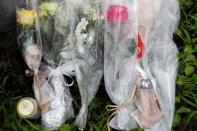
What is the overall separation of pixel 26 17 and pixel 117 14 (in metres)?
0.37

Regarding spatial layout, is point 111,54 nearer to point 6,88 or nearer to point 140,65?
point 140,65

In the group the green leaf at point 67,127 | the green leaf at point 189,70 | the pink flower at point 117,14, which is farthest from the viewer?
the green leaf at point 189,70

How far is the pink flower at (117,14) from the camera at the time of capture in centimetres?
184

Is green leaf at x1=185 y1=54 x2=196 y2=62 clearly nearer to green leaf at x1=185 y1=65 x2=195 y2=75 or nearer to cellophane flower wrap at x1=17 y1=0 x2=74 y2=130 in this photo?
green leaf at x1=185 y1=65 x2=195 y2=75

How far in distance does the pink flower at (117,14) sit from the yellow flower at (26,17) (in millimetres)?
317

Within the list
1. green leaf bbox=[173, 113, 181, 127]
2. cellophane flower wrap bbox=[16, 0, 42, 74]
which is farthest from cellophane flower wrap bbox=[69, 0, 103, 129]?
green leaf bbox=[173, 113, 181, 127]

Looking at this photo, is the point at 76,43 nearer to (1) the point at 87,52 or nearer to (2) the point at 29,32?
(1) the point at 87,52

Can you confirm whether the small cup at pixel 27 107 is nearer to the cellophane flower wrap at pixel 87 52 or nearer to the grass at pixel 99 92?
the grass at pixel 99 92

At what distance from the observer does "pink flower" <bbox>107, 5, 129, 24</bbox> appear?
1836mm

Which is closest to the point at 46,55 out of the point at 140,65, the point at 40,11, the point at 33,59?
the point at 33,59

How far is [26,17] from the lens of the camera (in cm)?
188

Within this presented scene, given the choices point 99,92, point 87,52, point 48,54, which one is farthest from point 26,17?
point 99,92

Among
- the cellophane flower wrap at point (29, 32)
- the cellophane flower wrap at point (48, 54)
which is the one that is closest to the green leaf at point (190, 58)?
the cellophane flower wrap at point (48, 54)

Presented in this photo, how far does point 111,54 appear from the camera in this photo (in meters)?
1.89
